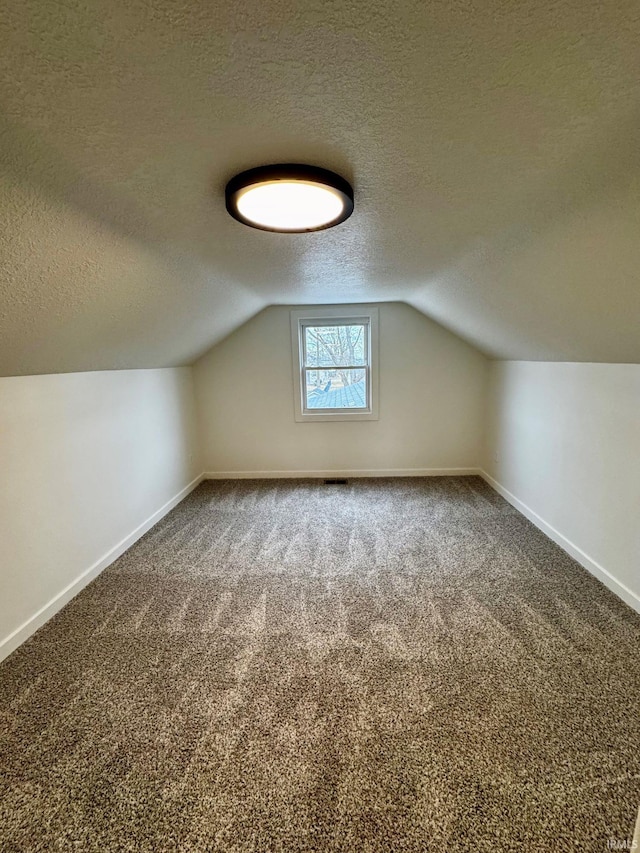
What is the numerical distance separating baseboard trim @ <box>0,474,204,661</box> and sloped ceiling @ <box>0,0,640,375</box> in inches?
53.0

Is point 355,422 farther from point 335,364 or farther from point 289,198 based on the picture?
point 289,198

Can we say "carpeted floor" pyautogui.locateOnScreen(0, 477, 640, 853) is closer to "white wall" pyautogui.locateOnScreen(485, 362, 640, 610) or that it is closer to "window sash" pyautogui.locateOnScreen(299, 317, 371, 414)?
"white wall" pyautogui.locateOnScreen(485, 362, 640, 610)

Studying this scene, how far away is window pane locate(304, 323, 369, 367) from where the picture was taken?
4.31 meters

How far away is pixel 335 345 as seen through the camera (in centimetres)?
434

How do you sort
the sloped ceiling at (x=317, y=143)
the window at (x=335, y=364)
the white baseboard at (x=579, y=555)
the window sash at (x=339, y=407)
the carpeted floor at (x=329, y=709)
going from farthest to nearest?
the window sash at (x=339, y=407) → the window at (x=335, y=364) → the white baseboard at (x=579, y=555) → the carpeted floor at (x=329, y=709) → the sloped ceiling at (x=317, y=143)

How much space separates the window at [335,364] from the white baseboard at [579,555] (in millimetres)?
1781

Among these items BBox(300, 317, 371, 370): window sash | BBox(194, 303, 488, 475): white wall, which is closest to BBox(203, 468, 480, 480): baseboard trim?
BBox(194, 303, 488, 475): white wall

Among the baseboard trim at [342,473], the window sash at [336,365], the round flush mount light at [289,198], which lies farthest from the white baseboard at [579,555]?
the round flush mount light at [289,198]

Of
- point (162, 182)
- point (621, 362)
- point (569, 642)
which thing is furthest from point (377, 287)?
point (569, 642)

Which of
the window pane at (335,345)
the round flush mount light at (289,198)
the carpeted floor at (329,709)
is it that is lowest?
the carpeted floor at (329,709)

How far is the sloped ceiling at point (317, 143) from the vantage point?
0.72 metres

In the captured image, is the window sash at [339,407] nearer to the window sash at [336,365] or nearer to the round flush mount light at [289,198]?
the window sash at [336,365]

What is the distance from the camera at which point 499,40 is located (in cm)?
75

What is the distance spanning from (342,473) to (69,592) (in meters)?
2.94
